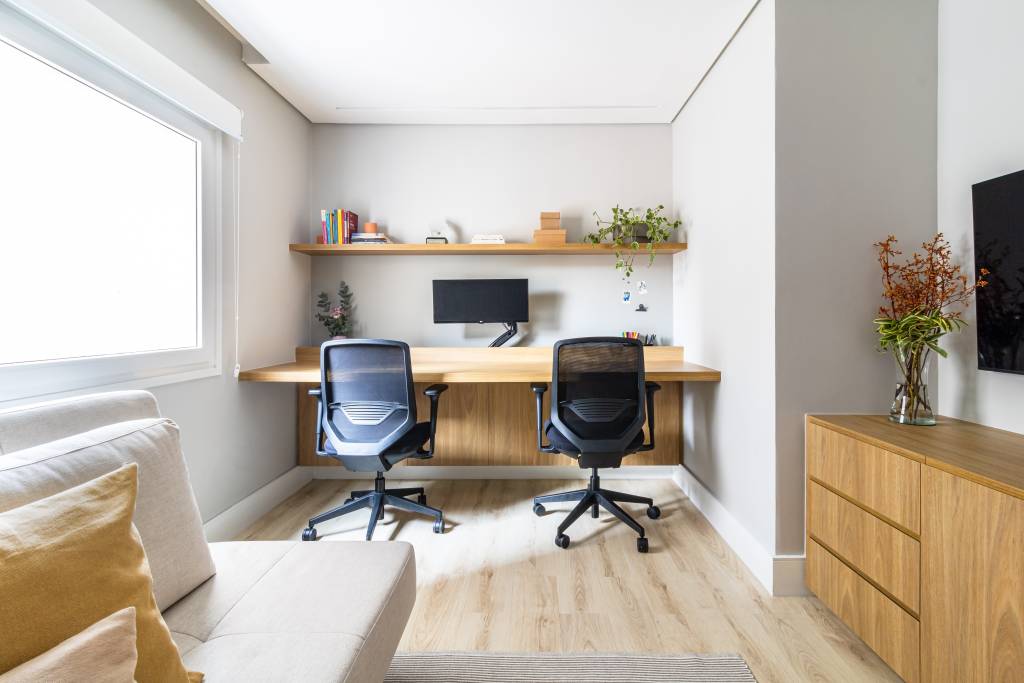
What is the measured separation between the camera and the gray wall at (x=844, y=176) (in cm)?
189

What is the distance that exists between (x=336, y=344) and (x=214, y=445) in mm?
799

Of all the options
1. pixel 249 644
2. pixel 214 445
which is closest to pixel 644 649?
pixel 249 644

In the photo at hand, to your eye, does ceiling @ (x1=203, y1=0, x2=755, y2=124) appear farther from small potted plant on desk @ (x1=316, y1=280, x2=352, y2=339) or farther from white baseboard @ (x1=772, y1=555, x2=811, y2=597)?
white baseboard @ (x1=772, y1=555, x2=811, y2=597)

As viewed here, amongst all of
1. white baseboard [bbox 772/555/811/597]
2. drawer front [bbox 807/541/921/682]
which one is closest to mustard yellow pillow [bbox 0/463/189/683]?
drawer front [bbox 807/541/921/682]

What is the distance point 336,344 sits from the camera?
2.30 m

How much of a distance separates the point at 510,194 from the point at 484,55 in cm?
99

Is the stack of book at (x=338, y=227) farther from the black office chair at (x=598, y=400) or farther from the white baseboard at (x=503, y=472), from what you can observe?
the black office chair at (x=598, y=400)

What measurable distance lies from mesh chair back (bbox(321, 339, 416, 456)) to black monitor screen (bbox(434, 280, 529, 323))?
1.00 m

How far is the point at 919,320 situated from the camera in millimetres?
1650

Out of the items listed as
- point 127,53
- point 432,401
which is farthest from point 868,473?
point 127,53

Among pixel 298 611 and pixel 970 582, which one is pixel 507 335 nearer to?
pixel 298 611

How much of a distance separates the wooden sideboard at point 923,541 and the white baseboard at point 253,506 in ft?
8.58

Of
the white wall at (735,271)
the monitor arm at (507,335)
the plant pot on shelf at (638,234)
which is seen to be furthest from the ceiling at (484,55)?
the monitor arm at (507,335)

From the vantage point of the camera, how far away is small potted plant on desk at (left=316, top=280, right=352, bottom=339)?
326 cm
